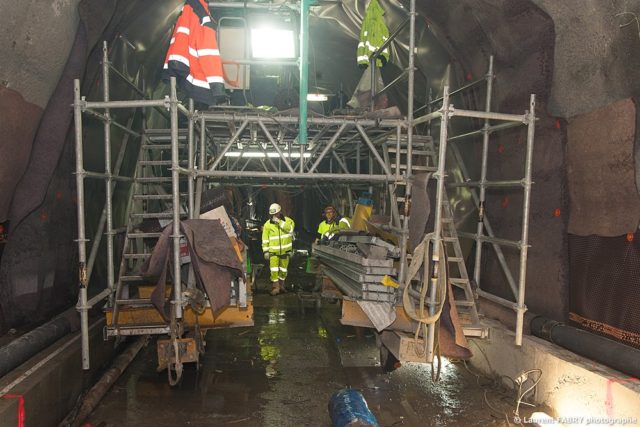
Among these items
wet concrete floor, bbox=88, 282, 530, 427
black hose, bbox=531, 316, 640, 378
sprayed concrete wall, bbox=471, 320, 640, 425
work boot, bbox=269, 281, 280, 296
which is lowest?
wet concrete floor, bbox=88, 282, 530, 427

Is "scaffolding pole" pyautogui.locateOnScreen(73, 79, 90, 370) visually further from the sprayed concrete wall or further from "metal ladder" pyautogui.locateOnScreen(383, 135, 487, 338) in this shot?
the sprayed concrete wall

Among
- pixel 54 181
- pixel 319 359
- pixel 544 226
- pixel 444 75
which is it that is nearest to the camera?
pixel 54 181

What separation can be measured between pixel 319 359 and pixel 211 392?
6.07ft

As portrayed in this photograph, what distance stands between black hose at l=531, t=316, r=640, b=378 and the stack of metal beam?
1962 mm

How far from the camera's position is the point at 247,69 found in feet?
22.7

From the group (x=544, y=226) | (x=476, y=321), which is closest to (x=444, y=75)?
(x=544, y=226)

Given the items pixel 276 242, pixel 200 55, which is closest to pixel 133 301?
pixel 200 55

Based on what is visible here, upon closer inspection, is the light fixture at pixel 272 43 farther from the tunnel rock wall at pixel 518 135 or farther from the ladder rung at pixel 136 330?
the ladder rung at pixel 136 330

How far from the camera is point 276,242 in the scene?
10.1 meters

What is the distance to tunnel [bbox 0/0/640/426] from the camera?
445cm

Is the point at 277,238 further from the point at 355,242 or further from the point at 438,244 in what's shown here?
the point at 438,244

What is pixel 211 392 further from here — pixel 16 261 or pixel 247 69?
pixel 247 69

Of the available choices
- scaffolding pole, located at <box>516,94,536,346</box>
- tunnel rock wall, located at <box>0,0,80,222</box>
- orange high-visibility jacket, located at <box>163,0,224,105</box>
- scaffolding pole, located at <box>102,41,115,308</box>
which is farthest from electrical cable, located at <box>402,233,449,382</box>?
tunnel rock wall, located at <box>0,0,80,222</box>

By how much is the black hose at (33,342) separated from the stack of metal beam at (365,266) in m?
3.75
